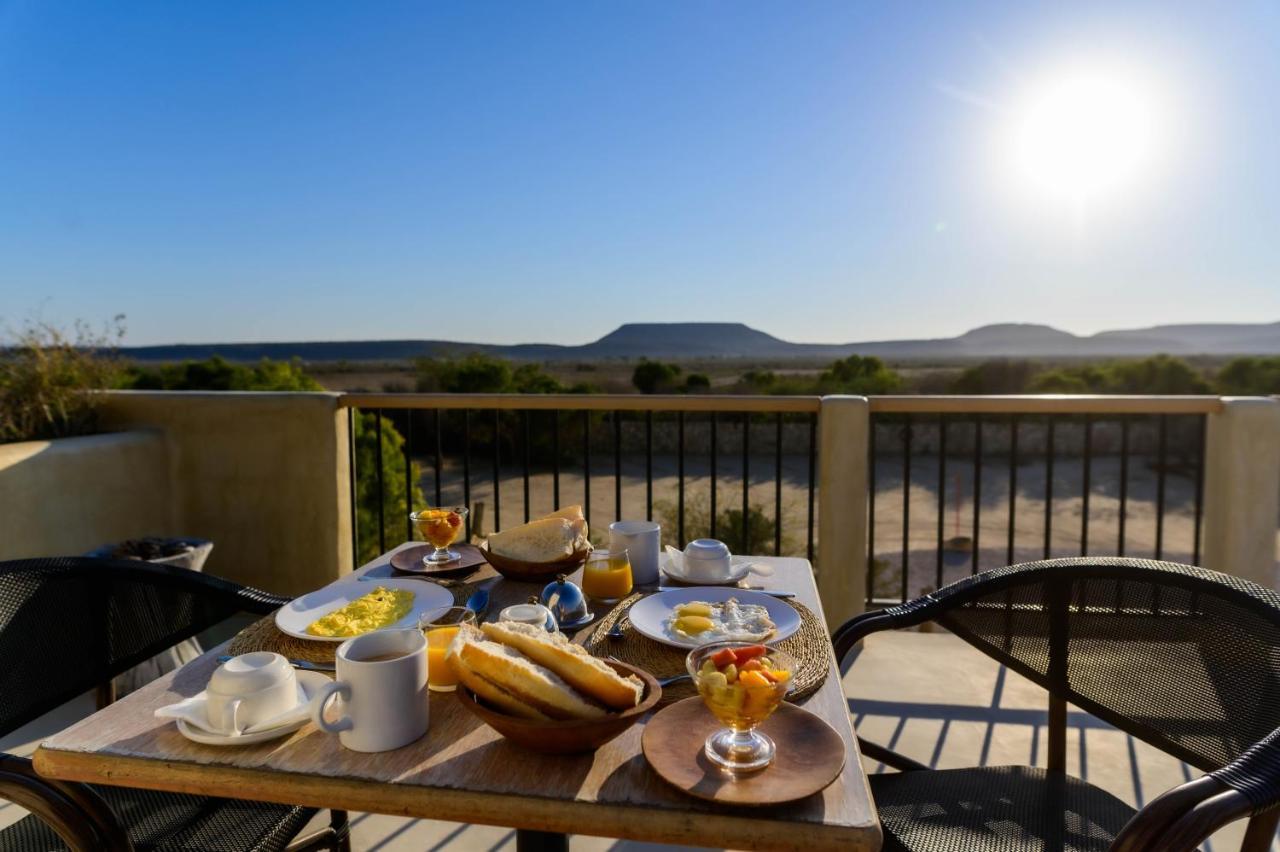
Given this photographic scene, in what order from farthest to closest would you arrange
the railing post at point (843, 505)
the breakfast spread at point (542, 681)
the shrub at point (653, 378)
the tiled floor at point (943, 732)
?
1. the shrub at point (653, 378)
2. the railing post at point (843, 505)
3. the tiled floor at point (943, 732)
4. the breakfast spread at point (542, 681)

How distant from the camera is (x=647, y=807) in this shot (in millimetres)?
768

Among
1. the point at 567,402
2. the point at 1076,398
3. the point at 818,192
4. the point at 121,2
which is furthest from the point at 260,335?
the point at 1076,398

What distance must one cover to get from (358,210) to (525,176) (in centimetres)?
527

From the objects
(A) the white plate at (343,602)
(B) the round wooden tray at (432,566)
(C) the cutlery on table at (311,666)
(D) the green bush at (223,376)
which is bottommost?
(C) the cutlery on table at (311,666)

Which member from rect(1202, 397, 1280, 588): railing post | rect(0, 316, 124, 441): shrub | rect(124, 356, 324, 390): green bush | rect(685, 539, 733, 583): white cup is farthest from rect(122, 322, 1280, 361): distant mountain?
rect(685, 539, 733, 583): white cup

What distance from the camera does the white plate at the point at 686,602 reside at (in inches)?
48.6

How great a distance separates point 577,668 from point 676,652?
1.21ft

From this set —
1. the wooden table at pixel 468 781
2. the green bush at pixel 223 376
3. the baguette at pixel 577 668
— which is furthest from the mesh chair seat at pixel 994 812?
the green bush at pixel 223 376

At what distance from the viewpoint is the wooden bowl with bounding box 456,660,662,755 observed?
815 mm

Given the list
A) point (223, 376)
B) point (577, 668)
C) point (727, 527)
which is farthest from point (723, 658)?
point (223, 376)

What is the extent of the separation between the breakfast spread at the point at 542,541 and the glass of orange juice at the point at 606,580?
12 cm

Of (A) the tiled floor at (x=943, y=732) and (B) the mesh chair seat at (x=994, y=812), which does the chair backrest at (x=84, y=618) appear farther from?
(B) the mesh chair seat at (x=994, y=812)

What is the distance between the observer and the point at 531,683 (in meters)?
0.85

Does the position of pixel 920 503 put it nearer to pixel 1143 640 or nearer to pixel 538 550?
pixel 1143 640
